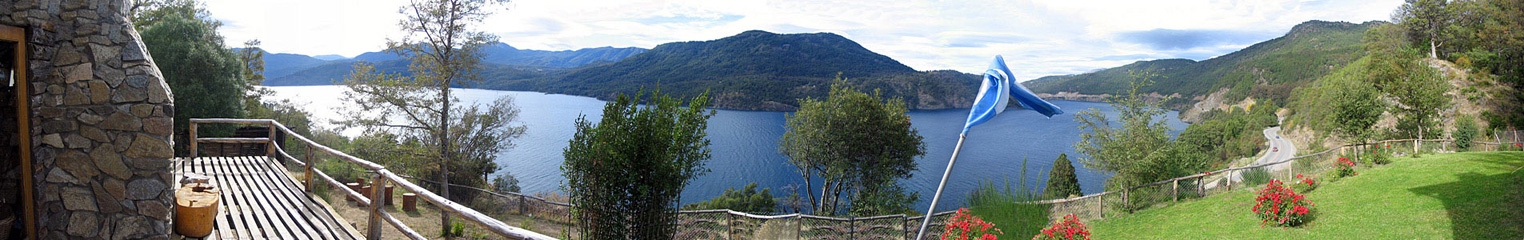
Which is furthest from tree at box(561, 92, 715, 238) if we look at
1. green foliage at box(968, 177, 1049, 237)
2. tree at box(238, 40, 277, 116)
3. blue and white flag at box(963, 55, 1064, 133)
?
tree at box(238, 40, 277, 116)

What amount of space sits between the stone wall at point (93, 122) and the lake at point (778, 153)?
46.6 feet

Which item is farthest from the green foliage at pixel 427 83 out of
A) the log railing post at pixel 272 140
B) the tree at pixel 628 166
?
Result: the tree at pixel 628 166

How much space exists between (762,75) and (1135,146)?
6979cm

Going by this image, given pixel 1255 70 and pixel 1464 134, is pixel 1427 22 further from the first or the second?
Answer: pixel 1255 70

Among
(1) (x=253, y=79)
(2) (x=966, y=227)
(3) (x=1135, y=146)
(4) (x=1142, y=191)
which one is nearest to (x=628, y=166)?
(2) (x=966, y=227)

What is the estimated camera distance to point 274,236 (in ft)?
15.2

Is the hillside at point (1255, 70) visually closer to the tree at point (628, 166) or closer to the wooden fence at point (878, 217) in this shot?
the wooden fence at point (878, 217)

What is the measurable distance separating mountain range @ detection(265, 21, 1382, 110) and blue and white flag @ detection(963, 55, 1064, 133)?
174ft

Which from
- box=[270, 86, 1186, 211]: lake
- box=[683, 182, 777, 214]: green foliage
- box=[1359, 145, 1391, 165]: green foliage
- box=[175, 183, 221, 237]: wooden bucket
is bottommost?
box=[683, 182, 777, 214]: green foliage

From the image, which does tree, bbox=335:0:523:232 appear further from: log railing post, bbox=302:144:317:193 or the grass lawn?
the grass lawn

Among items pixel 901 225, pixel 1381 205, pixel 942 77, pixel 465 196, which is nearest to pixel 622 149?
pixel 901 225

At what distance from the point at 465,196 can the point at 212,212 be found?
49.8 ft

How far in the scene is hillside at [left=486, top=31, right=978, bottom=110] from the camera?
7050 centimetres

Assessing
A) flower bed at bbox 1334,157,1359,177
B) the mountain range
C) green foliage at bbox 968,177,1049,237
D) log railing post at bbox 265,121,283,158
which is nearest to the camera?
log railing post at bbox 265,121,283,158
